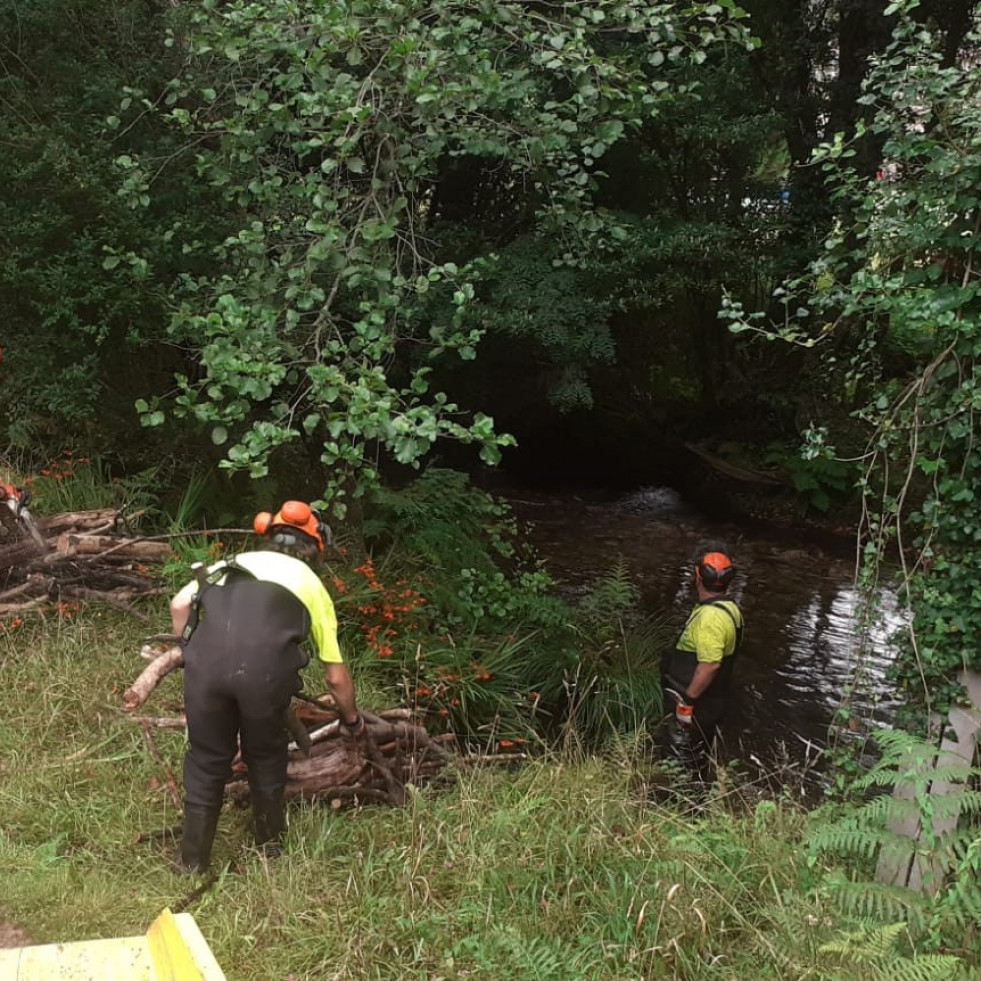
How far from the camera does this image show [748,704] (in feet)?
24.0

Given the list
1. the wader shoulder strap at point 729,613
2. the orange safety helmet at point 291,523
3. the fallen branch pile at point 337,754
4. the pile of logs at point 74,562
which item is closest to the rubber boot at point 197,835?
the fallen branch pile at point 337,754

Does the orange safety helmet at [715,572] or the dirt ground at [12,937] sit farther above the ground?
the orange safety helmet at [715,572]

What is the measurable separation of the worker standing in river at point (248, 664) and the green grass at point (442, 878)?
326mm

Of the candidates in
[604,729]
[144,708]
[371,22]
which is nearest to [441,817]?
[144,708]

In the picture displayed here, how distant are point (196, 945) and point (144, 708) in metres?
2.91

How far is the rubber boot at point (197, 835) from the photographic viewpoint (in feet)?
12.0

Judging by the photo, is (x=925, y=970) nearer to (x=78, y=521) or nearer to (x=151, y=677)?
(x=151, y=677)

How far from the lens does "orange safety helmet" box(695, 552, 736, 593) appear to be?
5.34 meters

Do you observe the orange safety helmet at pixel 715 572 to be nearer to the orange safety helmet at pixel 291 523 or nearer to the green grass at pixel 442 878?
the green grass at pixel 442 878

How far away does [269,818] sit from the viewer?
151 inches

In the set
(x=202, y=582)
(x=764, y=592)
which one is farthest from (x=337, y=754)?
(x=764, y=592)

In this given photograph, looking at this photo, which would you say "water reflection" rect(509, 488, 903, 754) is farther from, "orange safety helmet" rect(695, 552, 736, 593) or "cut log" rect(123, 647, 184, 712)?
"cut log" rect(123, 647, 184, 712)

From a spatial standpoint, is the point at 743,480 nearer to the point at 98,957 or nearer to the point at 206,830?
the point at 206,830

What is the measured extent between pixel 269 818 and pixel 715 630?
2.83 meters
